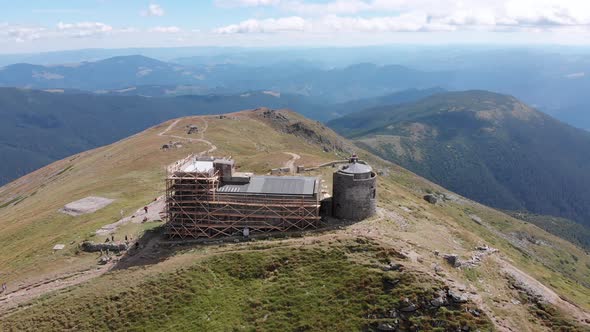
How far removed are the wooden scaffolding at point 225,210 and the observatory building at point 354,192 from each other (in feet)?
11.6

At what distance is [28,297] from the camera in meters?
46.4

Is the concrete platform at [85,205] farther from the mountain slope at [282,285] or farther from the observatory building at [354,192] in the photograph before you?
the observatory building at [354,192]

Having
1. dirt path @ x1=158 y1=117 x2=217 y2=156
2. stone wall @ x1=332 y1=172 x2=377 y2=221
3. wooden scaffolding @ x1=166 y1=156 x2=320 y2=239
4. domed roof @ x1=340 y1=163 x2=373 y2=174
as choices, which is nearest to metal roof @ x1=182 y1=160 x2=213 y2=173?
wooden scaffolding @ x1=166 y1=156 x2=320 y2=239

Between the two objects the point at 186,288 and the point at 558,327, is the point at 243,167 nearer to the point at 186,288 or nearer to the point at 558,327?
the point at 186,288

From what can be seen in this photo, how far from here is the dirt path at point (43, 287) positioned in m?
45.6

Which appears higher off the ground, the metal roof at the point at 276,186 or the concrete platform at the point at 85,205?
the metal roof at the point at 276,186

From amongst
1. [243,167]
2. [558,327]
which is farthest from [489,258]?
[243,167]

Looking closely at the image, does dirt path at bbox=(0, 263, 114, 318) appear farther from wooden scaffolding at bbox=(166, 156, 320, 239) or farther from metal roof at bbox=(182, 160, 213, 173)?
metal roof at bbox=(182, 160, 213, 173)

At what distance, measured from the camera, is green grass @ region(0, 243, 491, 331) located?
37.0 meters

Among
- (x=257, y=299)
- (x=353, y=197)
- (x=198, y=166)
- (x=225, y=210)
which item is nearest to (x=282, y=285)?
(x=257, y=299)

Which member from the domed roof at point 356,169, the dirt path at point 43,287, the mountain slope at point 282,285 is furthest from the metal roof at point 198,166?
the domed roof at point 356,169

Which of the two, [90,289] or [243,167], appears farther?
[243,167]

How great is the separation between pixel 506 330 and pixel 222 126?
14888cm

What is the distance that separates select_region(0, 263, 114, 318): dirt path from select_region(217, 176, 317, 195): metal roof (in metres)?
18.6
